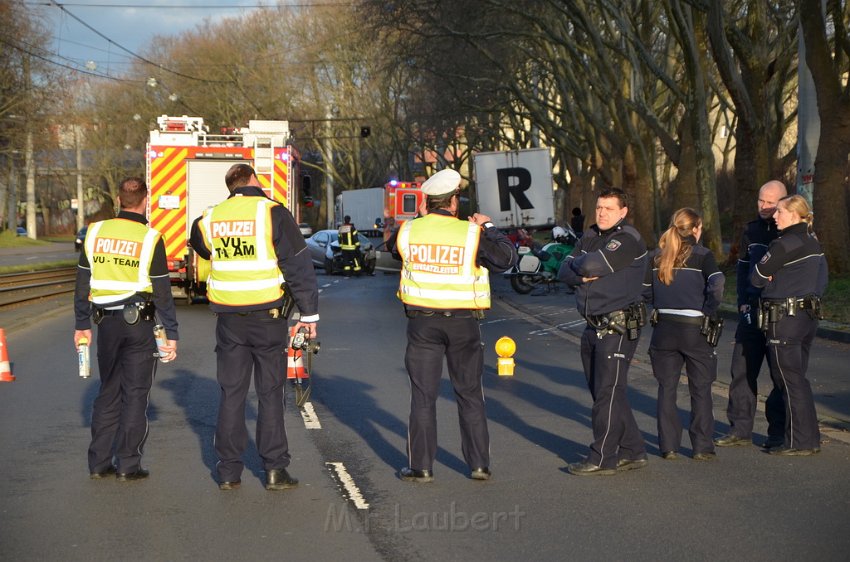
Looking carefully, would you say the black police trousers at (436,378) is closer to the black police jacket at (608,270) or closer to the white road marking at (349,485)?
the white road marking at (349,485)

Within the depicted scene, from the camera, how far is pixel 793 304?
8359 millimetres

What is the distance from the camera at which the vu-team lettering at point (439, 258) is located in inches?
292

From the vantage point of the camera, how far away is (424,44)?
34969mm

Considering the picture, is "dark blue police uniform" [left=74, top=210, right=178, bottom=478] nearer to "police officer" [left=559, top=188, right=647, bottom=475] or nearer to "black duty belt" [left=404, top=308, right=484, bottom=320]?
"black duty belt" [left=404, top=308, right=484, bottom=320]

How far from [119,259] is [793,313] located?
14.2 feet

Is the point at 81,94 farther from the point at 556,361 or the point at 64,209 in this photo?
the point at 556,361

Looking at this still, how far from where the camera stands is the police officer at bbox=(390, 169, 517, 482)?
7.41 meters

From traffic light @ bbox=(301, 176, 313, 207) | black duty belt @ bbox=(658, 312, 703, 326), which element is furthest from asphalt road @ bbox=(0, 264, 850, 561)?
traffic light @ bbox=(301, 176, 313, 207)

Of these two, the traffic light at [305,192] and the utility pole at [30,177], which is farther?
the utility pole at [30,177]

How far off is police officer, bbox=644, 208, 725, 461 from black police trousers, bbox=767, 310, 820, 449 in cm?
48

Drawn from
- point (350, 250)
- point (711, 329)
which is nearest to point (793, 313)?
point (711, 329)

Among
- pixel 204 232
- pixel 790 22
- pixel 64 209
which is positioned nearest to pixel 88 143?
pixel 64 209

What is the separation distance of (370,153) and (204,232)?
64579 millimetres

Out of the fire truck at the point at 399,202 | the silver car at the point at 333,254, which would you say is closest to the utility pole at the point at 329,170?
the fire truck at the point at 399,202
